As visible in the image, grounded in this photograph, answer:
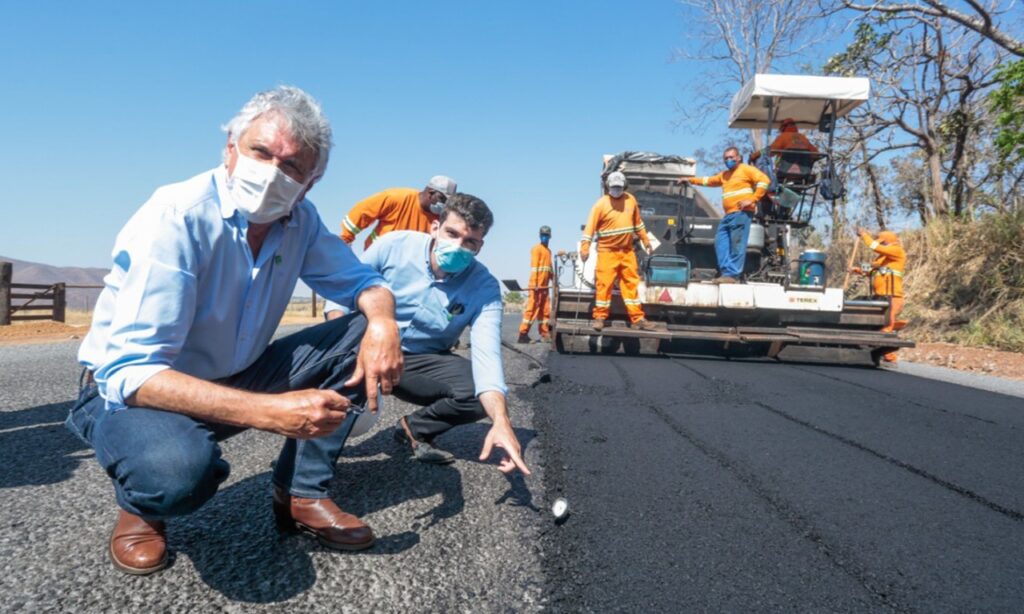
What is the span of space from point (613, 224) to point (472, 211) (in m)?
5.06

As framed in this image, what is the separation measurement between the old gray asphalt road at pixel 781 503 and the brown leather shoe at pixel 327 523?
1.76ft

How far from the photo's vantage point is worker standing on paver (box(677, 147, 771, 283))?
24.8 feet

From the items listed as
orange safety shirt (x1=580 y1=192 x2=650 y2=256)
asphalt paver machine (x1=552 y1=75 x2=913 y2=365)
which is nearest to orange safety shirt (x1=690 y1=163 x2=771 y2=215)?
asphalt paver machine (x1=552 y1=75 x2=913 y2=365)

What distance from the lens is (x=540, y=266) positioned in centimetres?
1059

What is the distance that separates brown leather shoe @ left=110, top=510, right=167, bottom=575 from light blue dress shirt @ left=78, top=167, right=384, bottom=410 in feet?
1.04

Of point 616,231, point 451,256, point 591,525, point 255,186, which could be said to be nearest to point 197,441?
point 255,186

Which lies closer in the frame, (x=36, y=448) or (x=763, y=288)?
(x=36, y=448)

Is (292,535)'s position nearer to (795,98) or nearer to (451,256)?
(451,256)

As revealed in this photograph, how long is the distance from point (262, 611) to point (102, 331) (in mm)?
807

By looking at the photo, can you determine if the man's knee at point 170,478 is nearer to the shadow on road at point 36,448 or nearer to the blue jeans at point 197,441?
the blue jeans at point 197,441

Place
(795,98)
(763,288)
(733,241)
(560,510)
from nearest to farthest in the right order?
(560,510) < (763,288) < (733,241) < (795,98)

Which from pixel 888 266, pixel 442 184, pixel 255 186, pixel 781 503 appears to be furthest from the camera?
pixel 888 266

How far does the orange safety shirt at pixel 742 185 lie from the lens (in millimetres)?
7535

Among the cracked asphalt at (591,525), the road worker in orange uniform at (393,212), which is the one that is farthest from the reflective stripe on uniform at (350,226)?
the cracked asphalt at (591,525)
